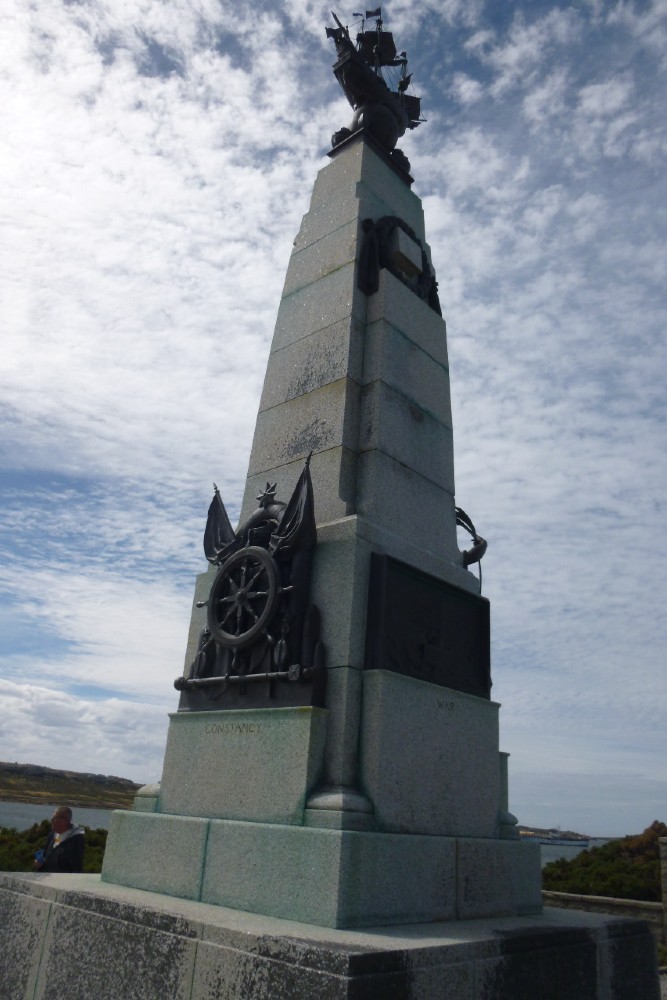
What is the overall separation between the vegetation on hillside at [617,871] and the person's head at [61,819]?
664 inches

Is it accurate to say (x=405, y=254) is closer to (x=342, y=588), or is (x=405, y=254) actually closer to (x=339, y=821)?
(x=342, y=588)

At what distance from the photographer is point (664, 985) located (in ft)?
35.3

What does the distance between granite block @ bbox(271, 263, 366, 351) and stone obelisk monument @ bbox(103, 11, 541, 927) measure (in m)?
0.03

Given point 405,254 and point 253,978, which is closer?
point 253,978

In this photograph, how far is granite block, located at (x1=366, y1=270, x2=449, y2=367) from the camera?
8320 mm

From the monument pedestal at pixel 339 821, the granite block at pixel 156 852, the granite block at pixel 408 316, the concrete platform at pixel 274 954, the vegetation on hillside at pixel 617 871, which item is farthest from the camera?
the vegetation on hillside at pixel 617 871

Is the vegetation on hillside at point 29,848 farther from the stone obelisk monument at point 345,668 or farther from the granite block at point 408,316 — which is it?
the granite block at point 408,316

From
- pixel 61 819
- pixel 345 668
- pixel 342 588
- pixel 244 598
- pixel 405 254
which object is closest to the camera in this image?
pixel 345 668

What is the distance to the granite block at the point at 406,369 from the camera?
798 centimetres

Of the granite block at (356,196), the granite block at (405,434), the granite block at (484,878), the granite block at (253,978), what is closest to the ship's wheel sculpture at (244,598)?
the granite block at (405,434)

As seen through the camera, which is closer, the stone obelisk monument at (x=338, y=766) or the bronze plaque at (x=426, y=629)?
the stone obelisk monument at (x=338, y=766)

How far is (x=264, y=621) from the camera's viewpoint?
641cm

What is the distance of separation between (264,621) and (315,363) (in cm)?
320

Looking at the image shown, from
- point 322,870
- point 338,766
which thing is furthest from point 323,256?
point 322,870
